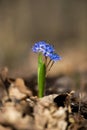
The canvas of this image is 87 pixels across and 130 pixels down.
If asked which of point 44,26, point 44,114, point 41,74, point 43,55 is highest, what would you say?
point 44,26

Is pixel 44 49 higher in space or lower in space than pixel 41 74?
higher

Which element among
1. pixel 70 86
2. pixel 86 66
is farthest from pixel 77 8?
pixel 70 86

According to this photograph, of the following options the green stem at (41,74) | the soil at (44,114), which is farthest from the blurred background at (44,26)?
the soil at (44,114)

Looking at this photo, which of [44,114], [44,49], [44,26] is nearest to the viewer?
[44,114]

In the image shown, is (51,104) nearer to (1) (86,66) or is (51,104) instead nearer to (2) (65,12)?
(1) (86,66)

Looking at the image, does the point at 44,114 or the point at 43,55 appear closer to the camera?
the point at 44,114

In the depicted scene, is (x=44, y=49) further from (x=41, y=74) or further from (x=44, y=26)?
(x=44, y=26)

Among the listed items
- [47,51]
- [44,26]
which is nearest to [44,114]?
[47,51]

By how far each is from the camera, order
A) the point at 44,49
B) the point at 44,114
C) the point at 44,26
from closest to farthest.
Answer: the point at 44,114 → the point at 44,49 → the point at 44,26
